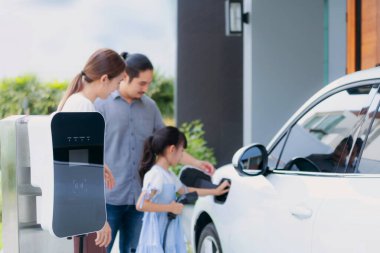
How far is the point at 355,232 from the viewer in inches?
137

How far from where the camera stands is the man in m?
5.59

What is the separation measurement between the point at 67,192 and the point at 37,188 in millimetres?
259

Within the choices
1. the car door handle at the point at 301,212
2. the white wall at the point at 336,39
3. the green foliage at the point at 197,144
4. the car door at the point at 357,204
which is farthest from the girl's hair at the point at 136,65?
the green foliage at the point at 197,144

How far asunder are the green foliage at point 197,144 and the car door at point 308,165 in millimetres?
6763

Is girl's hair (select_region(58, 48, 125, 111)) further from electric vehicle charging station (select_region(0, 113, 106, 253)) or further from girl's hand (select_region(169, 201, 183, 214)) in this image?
girl's hand (select_region(169, 201, 183, 214))

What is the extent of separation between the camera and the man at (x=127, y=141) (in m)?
5.59

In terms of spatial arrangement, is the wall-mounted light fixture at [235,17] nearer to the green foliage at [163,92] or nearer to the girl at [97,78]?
the girl at [97,78]

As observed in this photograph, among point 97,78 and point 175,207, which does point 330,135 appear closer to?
point 175,207

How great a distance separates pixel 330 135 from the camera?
5164 millimetres

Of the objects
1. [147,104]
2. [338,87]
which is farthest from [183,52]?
[338,87]

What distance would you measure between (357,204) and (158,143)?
219 centimetres

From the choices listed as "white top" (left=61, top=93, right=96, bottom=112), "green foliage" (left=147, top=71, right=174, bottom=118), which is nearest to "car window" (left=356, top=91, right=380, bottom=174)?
"white top" (left=61, top=93, right=96, bottom=112)

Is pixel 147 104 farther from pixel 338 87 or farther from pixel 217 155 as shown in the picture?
pixel 217 155

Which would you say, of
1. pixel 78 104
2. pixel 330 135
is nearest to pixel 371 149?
pixel 330 135
